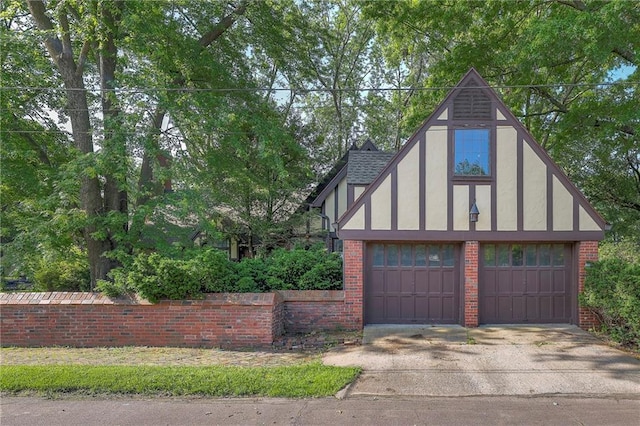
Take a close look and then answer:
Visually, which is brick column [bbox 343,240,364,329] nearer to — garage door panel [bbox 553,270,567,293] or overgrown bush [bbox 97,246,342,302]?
overgrown bush [bbox 97,246,342,302]

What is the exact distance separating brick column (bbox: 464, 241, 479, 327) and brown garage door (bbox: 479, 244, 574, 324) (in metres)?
0.38

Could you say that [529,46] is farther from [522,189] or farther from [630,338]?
[630,338]

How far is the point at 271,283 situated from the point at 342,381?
417 centimetres

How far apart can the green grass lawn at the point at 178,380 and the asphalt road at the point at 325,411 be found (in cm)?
26

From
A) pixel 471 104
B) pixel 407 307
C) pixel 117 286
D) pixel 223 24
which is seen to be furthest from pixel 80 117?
pixel 471 104

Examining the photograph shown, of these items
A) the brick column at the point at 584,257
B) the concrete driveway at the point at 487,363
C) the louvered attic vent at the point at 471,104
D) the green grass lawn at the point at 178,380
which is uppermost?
the louvered attic vent at the point at 471,104

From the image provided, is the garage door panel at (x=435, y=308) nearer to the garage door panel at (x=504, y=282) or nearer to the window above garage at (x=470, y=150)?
the garage door panel at (x=504, y=282)

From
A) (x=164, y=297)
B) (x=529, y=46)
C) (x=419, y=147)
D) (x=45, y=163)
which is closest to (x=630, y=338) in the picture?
(x=419, y=147)

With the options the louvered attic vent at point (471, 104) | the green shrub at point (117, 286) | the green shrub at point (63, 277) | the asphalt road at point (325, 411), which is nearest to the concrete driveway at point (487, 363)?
the asphalt road at point (325, 411)

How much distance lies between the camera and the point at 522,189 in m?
10.2

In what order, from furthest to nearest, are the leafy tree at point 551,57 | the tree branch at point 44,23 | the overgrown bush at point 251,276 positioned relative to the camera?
the tree branch at point 44,23 → the leafy tree at point 551,57 → the overgrown bush at point 251,276

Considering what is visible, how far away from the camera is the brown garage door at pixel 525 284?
10.5 metres

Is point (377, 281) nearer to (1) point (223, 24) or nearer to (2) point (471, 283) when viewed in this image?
(2) point (471, 283)

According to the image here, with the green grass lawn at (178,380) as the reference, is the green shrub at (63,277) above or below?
above
